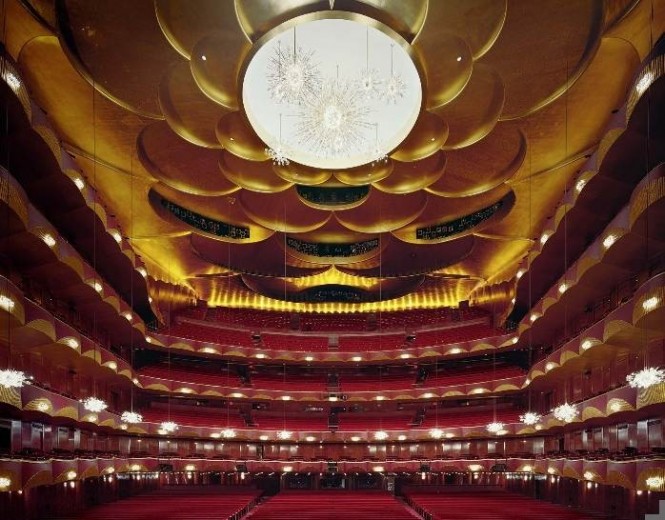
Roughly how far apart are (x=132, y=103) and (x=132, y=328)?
31.5 feet

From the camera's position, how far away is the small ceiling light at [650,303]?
10.5 m

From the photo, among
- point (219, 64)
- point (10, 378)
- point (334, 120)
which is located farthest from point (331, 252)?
point (10, 378)

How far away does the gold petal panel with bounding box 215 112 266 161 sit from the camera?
14.6 meters

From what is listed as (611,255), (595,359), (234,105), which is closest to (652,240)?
(611,255)

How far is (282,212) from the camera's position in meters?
20.2

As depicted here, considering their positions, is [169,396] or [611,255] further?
[169,396]

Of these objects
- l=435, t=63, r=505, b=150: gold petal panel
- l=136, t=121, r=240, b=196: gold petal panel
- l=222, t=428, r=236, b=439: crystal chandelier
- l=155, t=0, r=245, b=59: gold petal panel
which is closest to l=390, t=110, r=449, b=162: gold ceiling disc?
l=435, t=63, r=505, b=150: gold petal panel

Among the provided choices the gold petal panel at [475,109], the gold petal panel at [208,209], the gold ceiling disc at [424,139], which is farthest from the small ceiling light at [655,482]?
the gold petal panel at [208,209]

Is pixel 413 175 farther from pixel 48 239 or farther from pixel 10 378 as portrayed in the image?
pixel 10 378

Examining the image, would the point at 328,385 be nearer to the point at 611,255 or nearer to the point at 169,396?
the point at 169,396

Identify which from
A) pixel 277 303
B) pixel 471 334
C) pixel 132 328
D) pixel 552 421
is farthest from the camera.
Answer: pixel 277 303

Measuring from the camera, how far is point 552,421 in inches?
731

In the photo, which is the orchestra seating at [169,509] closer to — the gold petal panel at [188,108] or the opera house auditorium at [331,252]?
the opera house auditorium at [331,252]

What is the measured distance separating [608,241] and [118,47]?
10998 mm
